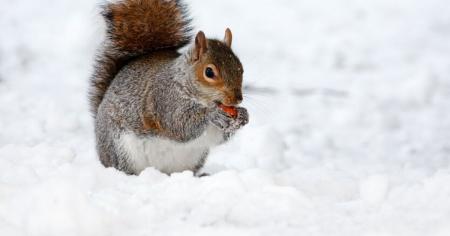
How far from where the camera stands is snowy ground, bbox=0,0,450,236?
1952 millimetres

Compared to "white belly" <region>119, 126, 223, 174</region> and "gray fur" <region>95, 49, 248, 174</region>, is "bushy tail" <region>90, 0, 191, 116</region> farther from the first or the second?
"white belly" <region>119, 126, 223, 174</region>

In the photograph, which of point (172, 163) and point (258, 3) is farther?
point (258, 3)

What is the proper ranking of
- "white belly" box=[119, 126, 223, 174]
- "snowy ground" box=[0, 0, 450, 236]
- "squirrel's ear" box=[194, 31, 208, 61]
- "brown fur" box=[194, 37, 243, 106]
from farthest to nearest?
"white belly" box=[119, 126, 223, 174] → "squirrel's ear" box=[194, 31, 208, 61] → "brown fur" box=[194, 37, 243, 106] → "snowy ground" box=[0, 0, 450, 236]

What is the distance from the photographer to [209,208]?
80.6 inches

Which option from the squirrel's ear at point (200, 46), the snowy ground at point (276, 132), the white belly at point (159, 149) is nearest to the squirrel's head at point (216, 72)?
the squirrel's ear at point (200, 46)

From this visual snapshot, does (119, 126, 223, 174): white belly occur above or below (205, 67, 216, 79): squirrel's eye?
below

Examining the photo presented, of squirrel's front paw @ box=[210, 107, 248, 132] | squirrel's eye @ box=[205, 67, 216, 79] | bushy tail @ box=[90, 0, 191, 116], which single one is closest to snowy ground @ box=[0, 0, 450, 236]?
bushy tail @ box=[90, 0, 191, 116]

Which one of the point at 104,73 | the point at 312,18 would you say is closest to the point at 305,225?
the point at 104,73

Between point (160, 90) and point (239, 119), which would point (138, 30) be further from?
point (239, 119)

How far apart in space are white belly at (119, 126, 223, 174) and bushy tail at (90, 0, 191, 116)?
39cm

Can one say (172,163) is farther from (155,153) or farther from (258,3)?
(258,3)

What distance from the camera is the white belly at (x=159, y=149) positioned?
265 cm

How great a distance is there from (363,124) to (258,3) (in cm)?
230

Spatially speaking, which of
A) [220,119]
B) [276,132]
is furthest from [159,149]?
[276,132]
